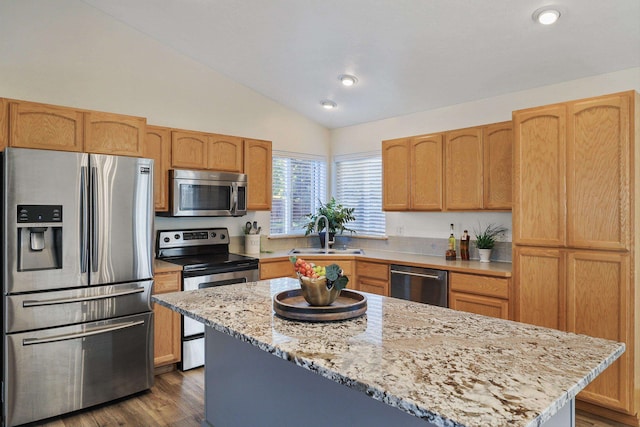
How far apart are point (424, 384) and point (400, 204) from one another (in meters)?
3.28

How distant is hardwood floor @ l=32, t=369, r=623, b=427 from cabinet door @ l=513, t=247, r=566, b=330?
69cm

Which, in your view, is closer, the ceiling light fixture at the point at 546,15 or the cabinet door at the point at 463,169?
the ceiling light fixture at the point at 546,15

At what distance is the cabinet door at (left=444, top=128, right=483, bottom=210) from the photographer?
145 inches

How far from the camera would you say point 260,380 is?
78.7 inches

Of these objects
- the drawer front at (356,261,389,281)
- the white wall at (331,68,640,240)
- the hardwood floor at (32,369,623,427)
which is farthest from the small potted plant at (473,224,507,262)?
the hardwood floor at (32,369,623,427)

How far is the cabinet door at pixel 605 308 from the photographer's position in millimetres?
2627

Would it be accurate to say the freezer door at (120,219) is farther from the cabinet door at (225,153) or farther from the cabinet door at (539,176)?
the cabinet door at (539,176)

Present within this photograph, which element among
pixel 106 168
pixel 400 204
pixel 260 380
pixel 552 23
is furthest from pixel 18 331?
pixel 552 23

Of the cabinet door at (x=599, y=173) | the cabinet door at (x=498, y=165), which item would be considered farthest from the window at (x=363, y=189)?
the cabinet door at (x=599, y=173)

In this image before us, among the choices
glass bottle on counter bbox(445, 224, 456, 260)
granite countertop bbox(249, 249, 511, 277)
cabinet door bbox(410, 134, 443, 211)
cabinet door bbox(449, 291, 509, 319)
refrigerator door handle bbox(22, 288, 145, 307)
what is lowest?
cabinet door bbox(449, 291, 509, 319)

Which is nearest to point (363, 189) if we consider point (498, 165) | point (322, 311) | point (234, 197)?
point (234, 197)

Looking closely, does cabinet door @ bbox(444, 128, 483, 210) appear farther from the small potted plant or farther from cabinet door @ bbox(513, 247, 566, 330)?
cabinet door @ bbox(513, 247, 566, 330)

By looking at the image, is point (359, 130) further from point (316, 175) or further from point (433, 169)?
point (433, 169)

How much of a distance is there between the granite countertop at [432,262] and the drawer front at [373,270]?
0.18 feet
